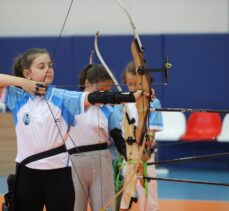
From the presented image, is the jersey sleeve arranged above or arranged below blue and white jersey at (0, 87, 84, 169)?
above

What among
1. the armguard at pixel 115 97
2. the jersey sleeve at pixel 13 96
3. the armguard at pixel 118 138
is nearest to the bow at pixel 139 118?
the armguard at pixel 115 97

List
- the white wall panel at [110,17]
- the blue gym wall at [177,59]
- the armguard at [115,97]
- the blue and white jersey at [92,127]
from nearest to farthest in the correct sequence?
1. the armguard at [115,97]
2. the blue and white jersey at [92,127]
3. the blue gym wall at [177,59]
4. the white wall panel at [110,17]

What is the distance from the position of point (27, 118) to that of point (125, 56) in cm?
351

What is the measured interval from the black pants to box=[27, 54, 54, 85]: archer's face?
33 cm

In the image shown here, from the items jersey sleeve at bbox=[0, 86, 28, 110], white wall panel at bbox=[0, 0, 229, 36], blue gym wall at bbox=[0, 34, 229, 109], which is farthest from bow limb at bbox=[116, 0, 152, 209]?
white wall panel at bbox=[0, 0, 229, 36]

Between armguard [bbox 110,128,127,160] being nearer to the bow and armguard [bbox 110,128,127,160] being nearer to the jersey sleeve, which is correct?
the bow

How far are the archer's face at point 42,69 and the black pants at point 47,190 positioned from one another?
33 centimetres

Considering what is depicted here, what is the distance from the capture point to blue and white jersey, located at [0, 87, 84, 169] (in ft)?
5.88

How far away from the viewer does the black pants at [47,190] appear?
179 centimetres

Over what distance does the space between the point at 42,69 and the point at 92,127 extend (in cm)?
59

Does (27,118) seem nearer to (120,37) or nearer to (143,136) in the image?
(143,136)

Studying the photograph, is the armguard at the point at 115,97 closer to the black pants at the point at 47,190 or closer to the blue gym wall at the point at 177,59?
the black pants at the point at 47,190

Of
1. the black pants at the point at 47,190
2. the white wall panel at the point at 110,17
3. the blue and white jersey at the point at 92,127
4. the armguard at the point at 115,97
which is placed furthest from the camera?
the white wall panel at the point at 110,17

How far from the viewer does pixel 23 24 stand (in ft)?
18.5
